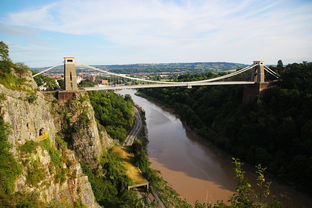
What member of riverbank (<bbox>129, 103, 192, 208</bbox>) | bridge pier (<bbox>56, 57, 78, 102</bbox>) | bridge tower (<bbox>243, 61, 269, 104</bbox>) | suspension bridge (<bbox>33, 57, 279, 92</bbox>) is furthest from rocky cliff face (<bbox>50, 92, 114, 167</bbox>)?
bridge tower (<bbox>243, 61, 269, 104</bbox>)

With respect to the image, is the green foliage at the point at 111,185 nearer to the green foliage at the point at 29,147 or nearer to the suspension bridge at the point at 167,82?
the green foliage at the point at 29,147

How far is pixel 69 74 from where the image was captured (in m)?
12.3

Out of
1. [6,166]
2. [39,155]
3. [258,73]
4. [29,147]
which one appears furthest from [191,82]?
[6,166]

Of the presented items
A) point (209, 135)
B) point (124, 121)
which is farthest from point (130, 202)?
point (209, 135)

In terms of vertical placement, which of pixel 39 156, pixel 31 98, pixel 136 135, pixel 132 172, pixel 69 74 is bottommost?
pixel 132 172

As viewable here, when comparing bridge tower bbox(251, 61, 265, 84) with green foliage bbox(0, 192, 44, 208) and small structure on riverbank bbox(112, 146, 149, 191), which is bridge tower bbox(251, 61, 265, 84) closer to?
small structure on riverbank bbox(112, 146, 149, 191)

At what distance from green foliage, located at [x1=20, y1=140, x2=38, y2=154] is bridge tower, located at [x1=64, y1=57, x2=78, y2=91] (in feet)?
19.2

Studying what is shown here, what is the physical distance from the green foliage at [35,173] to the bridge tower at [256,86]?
1568 cm

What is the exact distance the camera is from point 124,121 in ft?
54.9

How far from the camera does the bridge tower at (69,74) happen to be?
1218cm

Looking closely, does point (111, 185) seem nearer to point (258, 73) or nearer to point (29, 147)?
point (29, 147)

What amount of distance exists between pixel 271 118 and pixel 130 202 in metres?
10.5

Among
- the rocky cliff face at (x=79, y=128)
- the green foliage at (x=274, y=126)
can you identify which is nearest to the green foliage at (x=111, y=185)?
the rocky cliff face at (x=79, y=128)

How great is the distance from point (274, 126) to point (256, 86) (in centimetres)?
447
